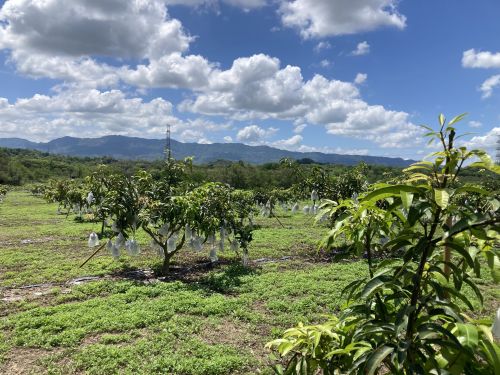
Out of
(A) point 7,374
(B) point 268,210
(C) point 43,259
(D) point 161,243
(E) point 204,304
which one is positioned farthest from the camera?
(B) point 268,210

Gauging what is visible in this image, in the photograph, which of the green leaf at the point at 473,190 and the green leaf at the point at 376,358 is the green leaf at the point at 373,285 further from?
the green leaf at the point at 473,190

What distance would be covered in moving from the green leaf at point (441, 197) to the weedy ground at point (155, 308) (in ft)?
4.17

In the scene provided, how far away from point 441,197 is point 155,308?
6.32 m

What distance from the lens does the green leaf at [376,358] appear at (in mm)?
1305

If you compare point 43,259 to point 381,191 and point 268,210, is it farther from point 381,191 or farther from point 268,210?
point 268,210

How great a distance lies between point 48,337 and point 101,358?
1.20m

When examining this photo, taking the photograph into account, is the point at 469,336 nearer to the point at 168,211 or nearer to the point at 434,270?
the point at 434,270

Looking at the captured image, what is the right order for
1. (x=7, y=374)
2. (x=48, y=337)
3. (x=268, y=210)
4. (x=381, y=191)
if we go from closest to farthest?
1. (x=381, y=191)
2. (x=7, y=374)
3. (x=48, y=337)
4. (x=268, y=210)

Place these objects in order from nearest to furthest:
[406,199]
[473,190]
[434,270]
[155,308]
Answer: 1. [406,199]
2. [473,190]
3. [434,270]
4. [155,308]

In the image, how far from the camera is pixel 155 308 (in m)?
6.74

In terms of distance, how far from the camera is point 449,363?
4.50 feet

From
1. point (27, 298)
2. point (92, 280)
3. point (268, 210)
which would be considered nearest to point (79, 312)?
point (27, 298)

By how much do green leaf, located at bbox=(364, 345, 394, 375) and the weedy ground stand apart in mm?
916

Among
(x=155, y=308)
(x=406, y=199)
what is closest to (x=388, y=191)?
(x=406, y=199)
